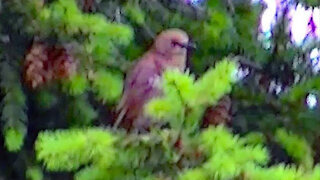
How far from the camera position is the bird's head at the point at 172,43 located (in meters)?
1.25

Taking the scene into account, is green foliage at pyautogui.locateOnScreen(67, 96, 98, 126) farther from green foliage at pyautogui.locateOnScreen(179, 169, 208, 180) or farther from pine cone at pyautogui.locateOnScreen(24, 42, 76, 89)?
green foliage at pyautogui.locateOnScreen(179, 169, 208, 180)

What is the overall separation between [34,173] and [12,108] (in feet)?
0.33

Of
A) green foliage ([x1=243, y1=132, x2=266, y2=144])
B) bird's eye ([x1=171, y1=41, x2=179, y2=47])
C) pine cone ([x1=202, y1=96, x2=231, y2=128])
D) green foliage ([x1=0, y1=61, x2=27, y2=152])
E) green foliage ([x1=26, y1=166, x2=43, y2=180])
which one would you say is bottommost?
green foliage ([x1=26, y1=166, x2=43, y2=180])

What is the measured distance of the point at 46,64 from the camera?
1118 mm

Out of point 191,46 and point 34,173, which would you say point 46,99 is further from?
point 191,46

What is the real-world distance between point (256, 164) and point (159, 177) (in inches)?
4.7

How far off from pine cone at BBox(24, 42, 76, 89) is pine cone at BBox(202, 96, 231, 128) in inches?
8.2

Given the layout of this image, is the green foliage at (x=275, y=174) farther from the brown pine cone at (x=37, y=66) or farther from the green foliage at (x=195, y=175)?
the brown pine cone at (x=37, y=66)

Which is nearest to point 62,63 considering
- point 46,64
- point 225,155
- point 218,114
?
point 46,64

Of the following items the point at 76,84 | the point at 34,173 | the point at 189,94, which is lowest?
the point at 34,173

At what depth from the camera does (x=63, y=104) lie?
1188mm

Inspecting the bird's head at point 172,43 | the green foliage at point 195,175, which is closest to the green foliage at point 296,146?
the bird's head at point 172,43

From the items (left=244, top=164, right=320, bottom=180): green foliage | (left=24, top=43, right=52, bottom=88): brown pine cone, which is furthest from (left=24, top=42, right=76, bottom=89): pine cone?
(left=244, top=164, right=320, bottom=180): green foliage

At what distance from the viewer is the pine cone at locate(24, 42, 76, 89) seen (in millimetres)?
1107
